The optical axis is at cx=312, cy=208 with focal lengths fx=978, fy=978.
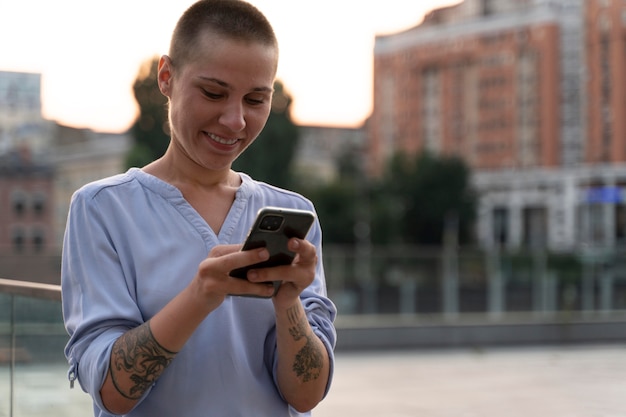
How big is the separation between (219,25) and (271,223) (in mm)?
411

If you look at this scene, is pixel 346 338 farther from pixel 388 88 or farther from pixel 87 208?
pixel 388 88

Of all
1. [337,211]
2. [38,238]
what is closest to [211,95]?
[337,211]

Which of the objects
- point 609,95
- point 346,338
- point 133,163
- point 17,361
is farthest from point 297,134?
point 17,361

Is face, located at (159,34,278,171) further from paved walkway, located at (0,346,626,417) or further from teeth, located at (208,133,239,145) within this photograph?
paved walkway, located at (0,346,626,417)

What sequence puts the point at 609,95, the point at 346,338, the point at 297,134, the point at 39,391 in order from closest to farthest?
1. the point at 39,391
2. the point at 346,338
3. the point at 297,134
4. the point at 609,95

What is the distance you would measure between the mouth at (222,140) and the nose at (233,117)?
0.03 m

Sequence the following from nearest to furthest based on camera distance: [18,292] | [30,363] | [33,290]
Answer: [33,290], [18,292], [30,363]

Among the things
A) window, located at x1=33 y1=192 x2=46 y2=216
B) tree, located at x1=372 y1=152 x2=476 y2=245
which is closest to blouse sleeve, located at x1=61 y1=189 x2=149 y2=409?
tree, located at x1=372 y1=152 x2=476 y2=245

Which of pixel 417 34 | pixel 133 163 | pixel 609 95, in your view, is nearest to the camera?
pixel 133 163

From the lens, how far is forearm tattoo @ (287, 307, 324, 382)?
5.42 feet

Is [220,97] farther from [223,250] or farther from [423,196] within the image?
[423,196]

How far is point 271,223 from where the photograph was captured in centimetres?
144

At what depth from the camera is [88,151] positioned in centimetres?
9725

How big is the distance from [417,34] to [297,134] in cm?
4150
